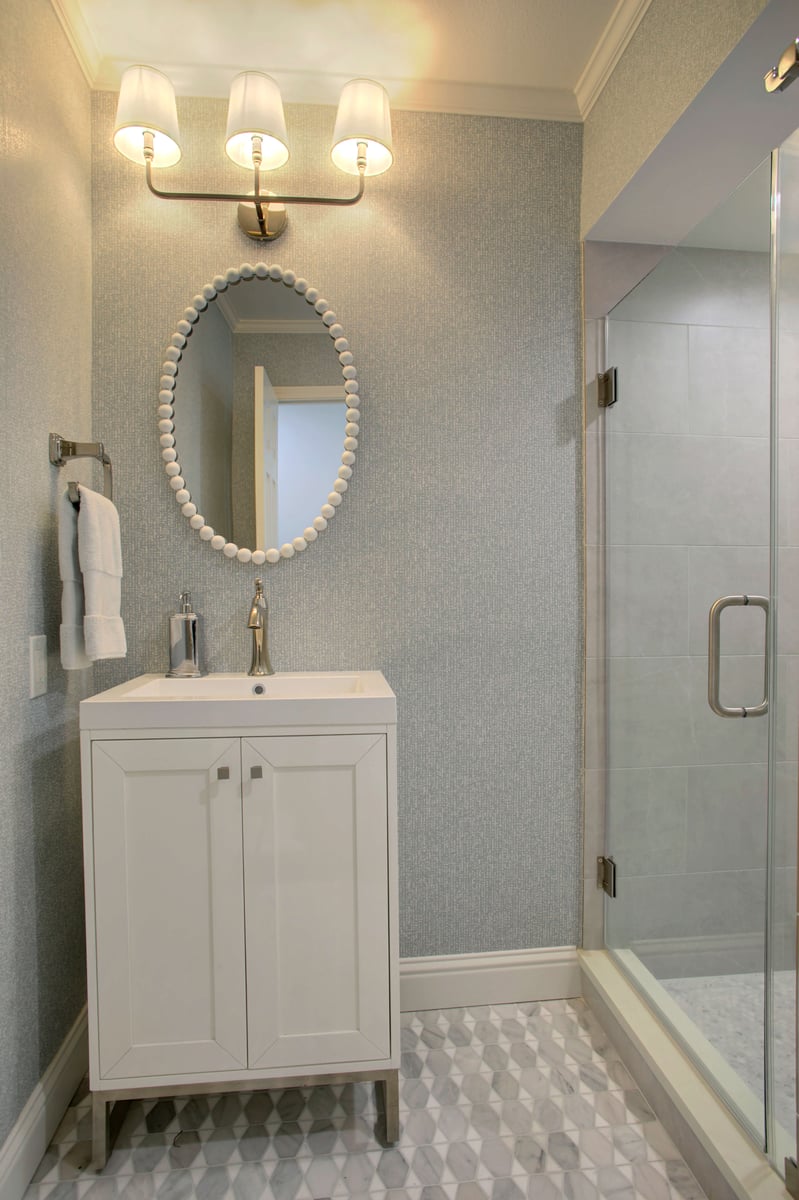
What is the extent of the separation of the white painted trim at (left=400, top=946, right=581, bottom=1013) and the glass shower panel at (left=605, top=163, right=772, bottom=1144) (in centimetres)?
17

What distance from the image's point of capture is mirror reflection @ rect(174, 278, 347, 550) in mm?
1724

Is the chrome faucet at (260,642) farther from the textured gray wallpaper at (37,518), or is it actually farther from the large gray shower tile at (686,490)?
the large gray shower tile at (686,490)

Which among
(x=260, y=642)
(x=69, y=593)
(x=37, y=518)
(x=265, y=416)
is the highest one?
(x=265, y=416)

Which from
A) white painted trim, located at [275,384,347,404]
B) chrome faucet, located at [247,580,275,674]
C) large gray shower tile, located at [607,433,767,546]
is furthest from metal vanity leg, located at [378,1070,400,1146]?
white painted trim, located at [275,384,347,404]

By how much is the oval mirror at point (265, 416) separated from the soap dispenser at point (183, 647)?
0.68 ft

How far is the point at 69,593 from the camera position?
4.67 feet

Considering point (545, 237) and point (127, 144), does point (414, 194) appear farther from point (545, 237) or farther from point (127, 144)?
point (127, 144)

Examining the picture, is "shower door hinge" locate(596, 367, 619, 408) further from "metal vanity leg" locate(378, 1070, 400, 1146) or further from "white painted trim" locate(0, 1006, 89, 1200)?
"white painted trim" locate(0, 1006, 89, 1200)

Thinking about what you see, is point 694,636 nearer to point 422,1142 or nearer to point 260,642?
point 260,642

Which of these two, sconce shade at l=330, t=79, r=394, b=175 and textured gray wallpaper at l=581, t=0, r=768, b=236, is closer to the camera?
textured gray wallpaper at l=581, t=0, r=768, b=236

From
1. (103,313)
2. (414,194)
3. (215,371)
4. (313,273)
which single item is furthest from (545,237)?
(103,313)

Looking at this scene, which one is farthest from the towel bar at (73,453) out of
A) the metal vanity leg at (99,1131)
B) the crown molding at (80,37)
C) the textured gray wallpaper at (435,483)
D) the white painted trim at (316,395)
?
the metal vanity leg at (99,1131)

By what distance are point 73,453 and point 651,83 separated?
1508mm

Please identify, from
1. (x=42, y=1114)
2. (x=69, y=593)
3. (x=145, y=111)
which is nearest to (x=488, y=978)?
(x=42, y=1114)
